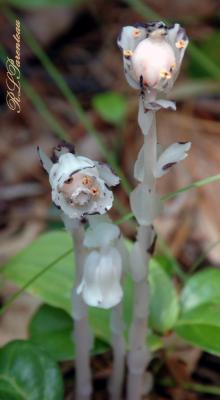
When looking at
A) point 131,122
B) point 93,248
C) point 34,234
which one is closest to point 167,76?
point 93,248

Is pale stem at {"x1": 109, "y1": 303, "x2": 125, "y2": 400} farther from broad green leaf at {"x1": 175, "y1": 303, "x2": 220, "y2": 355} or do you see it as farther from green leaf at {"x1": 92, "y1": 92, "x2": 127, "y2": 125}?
green leaf at {"x1": 92, "y1": 92, "x2": 127, "y2": 125}

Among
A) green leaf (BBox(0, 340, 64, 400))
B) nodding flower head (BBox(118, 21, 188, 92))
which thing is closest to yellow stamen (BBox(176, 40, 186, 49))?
nodding flower head (BBox(118, 21, 188, 92))

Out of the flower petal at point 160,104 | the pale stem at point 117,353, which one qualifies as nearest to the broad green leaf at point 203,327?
the pale stem at point 117,353

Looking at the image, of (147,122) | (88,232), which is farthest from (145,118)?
(88,232)

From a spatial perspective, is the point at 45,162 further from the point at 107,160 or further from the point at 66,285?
the point at 107,160

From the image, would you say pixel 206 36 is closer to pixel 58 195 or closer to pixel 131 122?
pixel 131 122

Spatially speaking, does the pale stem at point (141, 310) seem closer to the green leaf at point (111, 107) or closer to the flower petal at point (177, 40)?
the flower petal at point (177, 40)
